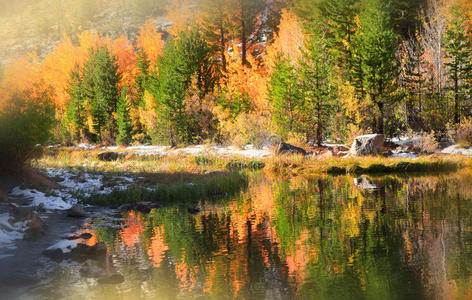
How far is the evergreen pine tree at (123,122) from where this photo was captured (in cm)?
4819

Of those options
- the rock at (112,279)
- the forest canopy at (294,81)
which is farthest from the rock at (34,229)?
the forest canopy at (294,81)

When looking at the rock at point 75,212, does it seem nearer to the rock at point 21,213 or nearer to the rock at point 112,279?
the rock at point 21,213

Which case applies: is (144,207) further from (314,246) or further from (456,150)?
(456,150)

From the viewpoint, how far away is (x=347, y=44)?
37750mm

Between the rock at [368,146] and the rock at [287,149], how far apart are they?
3934 mm

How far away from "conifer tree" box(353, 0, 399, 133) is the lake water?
1956 centimetres

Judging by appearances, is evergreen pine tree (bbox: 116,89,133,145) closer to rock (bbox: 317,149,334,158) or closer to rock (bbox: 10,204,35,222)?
rock (bbox: 317,149,334,158)

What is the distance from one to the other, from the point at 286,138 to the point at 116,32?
71672 millimetres

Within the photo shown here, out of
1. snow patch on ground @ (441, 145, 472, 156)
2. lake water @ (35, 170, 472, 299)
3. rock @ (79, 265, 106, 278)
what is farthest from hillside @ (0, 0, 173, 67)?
rock @ (79, 265, 106, 278)

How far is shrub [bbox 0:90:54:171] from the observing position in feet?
48.7

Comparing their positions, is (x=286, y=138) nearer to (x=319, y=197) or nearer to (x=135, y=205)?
(x=319, y=197)

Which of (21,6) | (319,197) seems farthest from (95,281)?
(21,6)

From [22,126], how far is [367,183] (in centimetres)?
1528

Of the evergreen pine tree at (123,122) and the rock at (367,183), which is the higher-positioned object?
the evergreen pine tree at (123,122)
